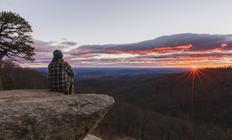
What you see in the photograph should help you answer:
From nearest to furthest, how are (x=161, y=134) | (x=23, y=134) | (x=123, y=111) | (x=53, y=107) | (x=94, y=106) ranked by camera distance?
(x=23, y=134) → (x=53, y=107) → (x=94, y=106) → (x=161, y=134) → (x=123, y=111)

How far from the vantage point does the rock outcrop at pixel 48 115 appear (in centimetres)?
949

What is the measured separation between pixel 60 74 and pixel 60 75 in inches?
1.6

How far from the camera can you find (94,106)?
1188 cm

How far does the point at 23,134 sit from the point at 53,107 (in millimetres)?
1430

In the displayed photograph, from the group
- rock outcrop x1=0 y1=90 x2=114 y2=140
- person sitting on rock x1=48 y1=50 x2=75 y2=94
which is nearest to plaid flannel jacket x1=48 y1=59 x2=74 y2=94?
person sitting on rock x1=48 y1=50 x2=75 y2=94

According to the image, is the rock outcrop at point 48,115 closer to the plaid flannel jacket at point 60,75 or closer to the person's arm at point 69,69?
the plaid flannel jacket at point 60,75

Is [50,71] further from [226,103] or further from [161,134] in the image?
[226,103]

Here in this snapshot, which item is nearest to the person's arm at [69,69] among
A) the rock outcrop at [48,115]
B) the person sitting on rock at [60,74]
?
the person sitting on rock at [60,74]

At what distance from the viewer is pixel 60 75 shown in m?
13.1

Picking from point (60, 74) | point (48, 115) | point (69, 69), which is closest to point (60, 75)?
point (60, 74)

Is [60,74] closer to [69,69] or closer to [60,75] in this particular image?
[60,75]

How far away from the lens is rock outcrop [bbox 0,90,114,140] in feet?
31.1

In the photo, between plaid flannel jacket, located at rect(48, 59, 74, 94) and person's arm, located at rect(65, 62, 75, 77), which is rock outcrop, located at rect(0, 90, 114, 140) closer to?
plaid flannel jacket, located at rect(48, 59, 74, 94)

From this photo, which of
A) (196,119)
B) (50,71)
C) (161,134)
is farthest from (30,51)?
(196,119)
